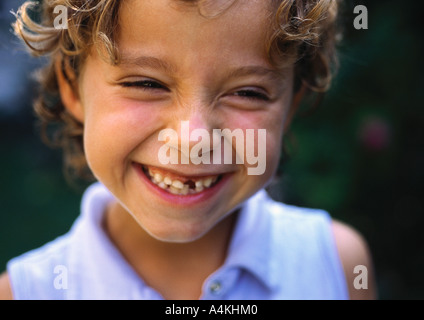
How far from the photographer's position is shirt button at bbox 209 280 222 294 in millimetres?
1272

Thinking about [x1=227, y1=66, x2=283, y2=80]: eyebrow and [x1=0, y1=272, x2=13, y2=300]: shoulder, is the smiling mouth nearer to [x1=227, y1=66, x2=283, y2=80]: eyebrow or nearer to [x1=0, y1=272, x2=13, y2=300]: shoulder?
[x1=227, y1=66, x2=283, y2=80]: eyebrow

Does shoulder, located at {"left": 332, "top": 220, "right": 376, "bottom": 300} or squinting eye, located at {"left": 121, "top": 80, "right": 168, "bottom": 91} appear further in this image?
shoulder, located at {"left": 332, "top": 220, "right": 376, "bottom": 300}

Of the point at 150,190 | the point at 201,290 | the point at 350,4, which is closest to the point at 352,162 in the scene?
the point at 350,4

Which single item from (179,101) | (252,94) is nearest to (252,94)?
(252,94)

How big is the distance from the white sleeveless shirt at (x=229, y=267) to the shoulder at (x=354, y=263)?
38 millimetres

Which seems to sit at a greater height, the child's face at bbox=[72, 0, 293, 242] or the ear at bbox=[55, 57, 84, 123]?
the ear at bbox=[55, 57, 84, 123]

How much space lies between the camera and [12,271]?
1306 mm

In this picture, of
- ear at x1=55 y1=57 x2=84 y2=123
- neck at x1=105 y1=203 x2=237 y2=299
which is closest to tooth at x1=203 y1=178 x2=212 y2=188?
neck at x1=105 y1=203 x2=237 y2=299

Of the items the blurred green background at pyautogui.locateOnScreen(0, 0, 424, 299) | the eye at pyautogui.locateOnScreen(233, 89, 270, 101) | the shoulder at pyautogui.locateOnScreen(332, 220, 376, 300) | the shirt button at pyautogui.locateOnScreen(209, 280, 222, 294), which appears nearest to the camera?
the eye at pyautogui.locateOnScreen(233, 89, 270, 101)

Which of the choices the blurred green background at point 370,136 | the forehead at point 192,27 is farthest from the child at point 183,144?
the blurred green background at point 370,136

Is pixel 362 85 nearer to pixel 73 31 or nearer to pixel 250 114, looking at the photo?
pixel 250 114

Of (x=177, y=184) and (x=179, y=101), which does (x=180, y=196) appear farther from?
(x=179, y=101)

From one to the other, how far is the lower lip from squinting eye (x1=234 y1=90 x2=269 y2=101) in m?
0.18

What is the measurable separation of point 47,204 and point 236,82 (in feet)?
4.24
